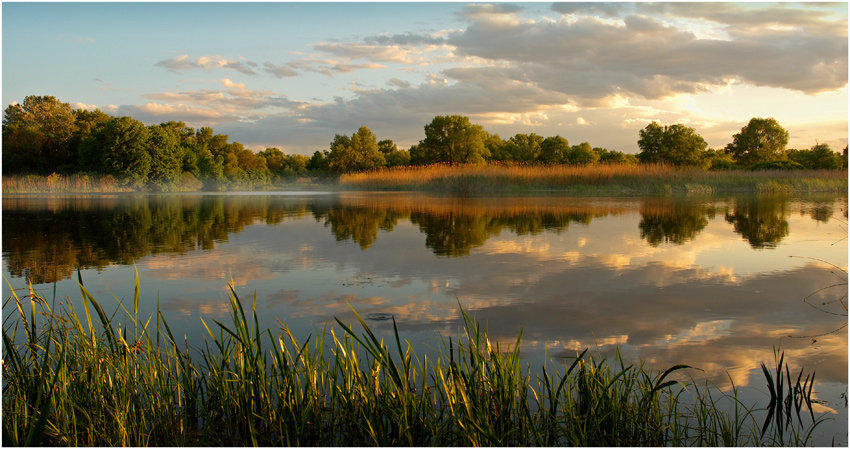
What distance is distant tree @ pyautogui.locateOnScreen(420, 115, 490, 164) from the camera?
75.8 meters

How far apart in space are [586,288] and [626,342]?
6.08ft

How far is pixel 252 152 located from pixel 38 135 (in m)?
25.1

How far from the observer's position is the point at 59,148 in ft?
172

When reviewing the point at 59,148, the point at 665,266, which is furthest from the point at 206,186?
the point at 665,266

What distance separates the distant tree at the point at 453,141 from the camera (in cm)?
7575

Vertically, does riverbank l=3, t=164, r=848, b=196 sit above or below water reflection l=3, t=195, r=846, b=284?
above

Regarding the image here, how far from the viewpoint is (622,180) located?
1217 inches

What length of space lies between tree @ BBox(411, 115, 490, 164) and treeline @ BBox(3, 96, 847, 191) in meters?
0.14

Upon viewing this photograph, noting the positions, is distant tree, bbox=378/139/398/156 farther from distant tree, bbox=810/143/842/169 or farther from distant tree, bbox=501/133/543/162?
distant tree, bbox=810/143/842/169

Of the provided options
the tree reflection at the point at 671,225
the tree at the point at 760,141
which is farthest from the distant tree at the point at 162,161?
the tree at the point at 760,141

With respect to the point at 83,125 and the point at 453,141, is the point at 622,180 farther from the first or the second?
the point at 83,125

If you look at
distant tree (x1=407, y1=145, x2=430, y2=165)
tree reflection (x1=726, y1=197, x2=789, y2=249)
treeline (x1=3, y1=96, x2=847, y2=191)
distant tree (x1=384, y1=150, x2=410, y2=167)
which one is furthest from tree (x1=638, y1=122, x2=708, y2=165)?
tree reflection (x1=726, y1=197, x2=789, y2=249)

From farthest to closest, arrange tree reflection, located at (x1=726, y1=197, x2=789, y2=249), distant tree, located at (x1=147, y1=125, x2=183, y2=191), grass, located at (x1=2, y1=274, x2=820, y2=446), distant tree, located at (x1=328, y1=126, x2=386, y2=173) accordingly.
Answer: distant tree, located at (x1=328, y1=126, x2=386, y2=173), distant tree, located at (x1=147, y1=125, x2=183, y2=191), tree reflection, located at (x1=726, y1=197, x2=789, y2=249), grass, located at (x1=2, y1=274, x2=820, y2=446)

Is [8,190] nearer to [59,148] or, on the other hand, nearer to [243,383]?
[59,148]
